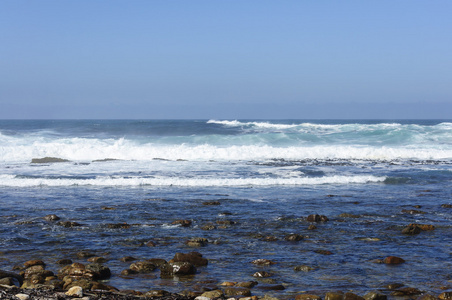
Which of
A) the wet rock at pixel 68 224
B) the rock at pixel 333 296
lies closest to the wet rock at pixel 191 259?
the rock at pixel 333 296

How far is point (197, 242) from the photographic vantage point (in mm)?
9141

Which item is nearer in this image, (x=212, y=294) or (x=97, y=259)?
(x=212, y=294)

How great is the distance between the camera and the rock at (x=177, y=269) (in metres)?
7.25

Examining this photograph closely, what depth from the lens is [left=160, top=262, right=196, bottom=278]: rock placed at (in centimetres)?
725

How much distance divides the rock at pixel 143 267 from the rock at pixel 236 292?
1678 millimetres

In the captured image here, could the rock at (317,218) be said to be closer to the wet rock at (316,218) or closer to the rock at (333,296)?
the wet rock at (316,218)

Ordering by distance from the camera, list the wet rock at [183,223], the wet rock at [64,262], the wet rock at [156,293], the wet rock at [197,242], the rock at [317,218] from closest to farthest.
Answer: the wet rock at [156,293] → the wet rock at [64,262] → the wet rock at [197,242] → the wet rock at [183,223] → the rock at [317,218]

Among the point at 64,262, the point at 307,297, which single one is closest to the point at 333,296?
Result: the point at 307,297

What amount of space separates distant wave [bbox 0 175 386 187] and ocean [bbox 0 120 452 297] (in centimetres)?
5

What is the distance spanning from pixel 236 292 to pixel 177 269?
1.37 meters

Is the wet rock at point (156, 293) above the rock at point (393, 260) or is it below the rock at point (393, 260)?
below

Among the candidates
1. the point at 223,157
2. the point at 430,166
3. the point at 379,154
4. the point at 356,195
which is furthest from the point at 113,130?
the point at 356,195

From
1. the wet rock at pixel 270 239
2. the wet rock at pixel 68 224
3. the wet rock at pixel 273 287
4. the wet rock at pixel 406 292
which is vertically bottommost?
the wet rock at pixel 68 224

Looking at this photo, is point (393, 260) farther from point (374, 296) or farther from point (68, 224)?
point (68, 224)
